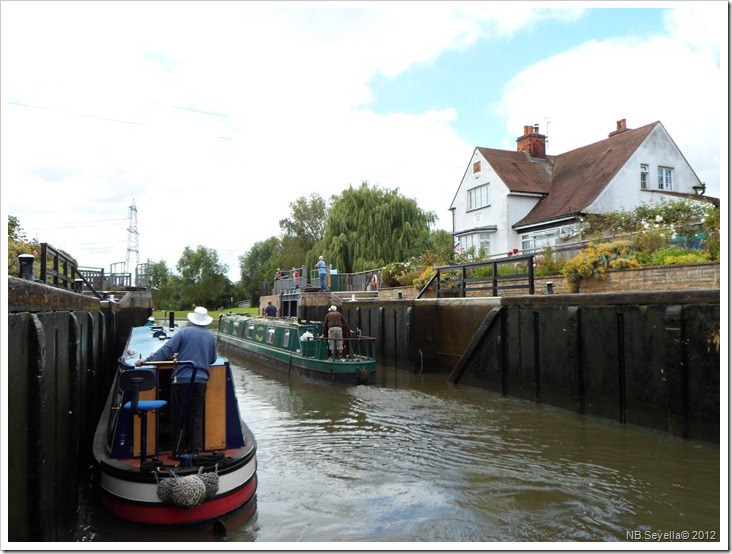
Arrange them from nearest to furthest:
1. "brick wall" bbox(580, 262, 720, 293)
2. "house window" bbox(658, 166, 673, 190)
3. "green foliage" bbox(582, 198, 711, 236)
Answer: "brick wall" bbox(580, 262, 720, 293) < "green foliage" bbox(582, 198, 711, 236) < "house window" bbox(658, 166, 673, 190)

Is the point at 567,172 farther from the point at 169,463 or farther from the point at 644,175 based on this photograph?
the point at 169,463

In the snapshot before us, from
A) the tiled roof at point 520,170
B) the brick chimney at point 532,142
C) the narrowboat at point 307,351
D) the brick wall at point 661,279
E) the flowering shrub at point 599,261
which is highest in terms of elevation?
the brick chimney at point 532,142

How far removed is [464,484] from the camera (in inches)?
275

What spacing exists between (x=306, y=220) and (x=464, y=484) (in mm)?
53157

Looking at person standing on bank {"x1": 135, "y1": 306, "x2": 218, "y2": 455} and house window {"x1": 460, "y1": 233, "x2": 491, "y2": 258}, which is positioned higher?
house window {"x1": 460, "y1": 233, "x2": 491, "y2": 258}

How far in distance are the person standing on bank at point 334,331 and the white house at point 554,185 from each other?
37.5 ft

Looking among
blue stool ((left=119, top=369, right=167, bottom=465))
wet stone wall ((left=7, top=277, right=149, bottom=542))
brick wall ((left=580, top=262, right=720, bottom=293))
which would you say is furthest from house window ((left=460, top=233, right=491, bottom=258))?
wet stone wall ((left=7, top=277, right=149, bottom=542))

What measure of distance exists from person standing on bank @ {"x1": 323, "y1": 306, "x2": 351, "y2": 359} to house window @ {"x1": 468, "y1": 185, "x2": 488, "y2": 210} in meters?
17.8

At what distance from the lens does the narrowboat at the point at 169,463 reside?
5.49 m

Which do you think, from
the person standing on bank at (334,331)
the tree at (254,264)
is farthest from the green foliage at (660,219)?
the tree at (254,264)

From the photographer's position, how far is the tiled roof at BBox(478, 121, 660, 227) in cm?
2656

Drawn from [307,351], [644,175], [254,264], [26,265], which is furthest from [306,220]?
[26,265]

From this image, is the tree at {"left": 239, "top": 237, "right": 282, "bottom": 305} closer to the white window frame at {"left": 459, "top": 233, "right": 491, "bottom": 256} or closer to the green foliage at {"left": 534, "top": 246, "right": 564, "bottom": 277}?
the white window frame at {"left": 459, "top": 233, "right": 491, "bottom": 256}

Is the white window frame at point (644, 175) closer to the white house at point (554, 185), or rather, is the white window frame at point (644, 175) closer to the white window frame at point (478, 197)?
the white house at point (554, 185)
